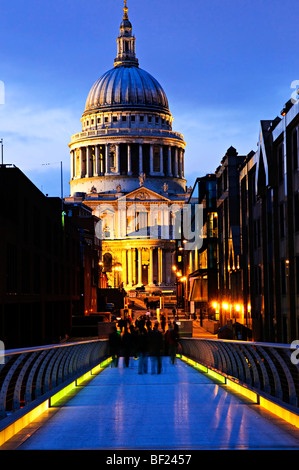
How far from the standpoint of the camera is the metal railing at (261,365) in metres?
14.6

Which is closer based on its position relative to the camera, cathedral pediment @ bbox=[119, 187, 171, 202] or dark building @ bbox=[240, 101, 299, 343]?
dark building @ bbox=[240, 101, 299, 343]

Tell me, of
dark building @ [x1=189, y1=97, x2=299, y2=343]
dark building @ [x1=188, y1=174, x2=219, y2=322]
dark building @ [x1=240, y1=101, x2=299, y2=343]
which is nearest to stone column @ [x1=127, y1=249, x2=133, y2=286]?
dark building @ [x1=188, y1=174, x2=219, y2=322]

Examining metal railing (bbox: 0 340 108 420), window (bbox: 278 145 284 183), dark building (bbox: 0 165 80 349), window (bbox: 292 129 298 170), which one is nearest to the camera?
metal railing (bbox: 0 340 108 420)

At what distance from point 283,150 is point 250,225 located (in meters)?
14.7

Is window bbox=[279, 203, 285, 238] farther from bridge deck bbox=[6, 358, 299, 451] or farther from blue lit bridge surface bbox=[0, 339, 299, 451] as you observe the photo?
bridge deck bbox=[6, 358, 299, 451]

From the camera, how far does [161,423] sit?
14.3 metres

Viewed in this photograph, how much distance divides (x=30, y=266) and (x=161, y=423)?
32.6 meters

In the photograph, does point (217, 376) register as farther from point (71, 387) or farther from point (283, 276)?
point (283, 276)

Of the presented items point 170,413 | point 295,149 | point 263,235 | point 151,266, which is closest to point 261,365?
point 170,413

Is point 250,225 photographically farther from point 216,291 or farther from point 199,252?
point 199,252

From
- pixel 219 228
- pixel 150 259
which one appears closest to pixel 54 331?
pixel 219 228

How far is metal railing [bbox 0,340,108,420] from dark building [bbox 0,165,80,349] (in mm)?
8064

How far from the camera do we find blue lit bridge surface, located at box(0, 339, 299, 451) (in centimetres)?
1234

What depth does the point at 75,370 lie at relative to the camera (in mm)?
25125
